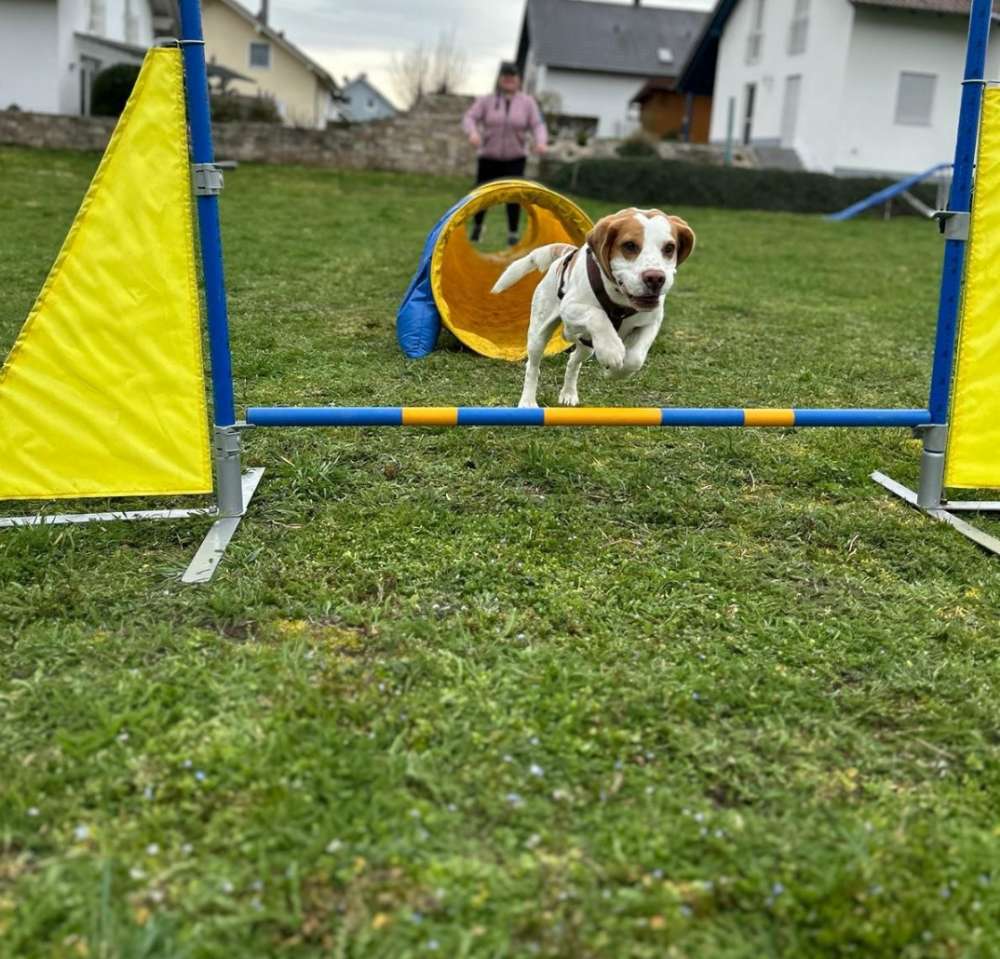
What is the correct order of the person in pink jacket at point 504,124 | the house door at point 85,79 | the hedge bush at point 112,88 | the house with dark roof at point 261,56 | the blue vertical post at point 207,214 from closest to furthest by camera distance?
the blue vertical post at point 207,214
the person in pink jacket at point 504,124
the hedge bush at point 112,88
the house door at point 85,79
the house with dark roof at point 261,56

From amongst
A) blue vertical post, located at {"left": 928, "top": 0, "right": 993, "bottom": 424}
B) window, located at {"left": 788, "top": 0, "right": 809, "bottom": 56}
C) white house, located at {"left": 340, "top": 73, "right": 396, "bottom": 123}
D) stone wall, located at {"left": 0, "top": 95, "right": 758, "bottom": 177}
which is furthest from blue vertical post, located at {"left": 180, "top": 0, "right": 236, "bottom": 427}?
white house, located at {"left": 340, "top": 73, "right": 396, "bottom": 123}

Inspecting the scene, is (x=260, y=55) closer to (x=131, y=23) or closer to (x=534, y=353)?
(x=131, y=23)

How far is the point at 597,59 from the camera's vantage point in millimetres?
47438

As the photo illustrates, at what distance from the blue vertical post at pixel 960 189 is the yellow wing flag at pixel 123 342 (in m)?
2.70

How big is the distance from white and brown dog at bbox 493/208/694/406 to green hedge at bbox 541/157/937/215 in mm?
15169

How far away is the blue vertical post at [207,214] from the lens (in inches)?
132

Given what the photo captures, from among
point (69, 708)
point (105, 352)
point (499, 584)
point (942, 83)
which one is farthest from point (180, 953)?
point (942, 83)

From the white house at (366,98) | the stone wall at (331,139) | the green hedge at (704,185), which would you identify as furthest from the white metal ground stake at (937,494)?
the white house at (366,98)

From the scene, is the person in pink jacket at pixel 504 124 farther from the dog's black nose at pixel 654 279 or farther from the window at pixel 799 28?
the window at pixel 799 28

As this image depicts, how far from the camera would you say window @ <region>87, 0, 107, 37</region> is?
31188 millimetres

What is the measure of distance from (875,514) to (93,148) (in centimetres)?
2279

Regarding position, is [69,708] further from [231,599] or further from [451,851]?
[451,851]

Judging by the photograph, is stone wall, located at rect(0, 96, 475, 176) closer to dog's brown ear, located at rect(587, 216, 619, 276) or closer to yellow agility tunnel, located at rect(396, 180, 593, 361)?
yellow agility tunnel, located at rect(396, 180, 593, 361)

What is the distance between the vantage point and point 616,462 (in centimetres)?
458
